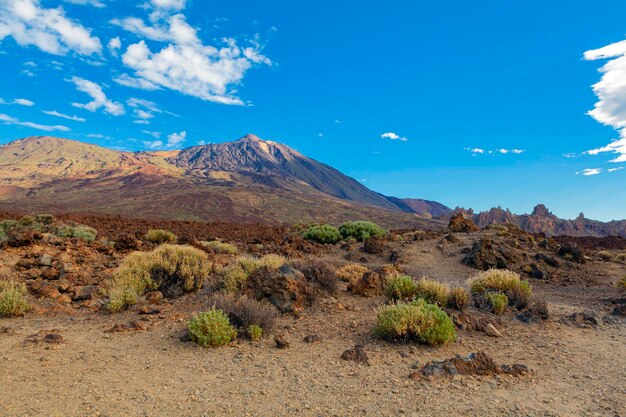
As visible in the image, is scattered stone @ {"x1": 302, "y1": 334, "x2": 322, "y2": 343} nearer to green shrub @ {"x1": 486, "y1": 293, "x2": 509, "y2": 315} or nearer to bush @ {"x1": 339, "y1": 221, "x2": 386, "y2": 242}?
green shrub @ {"x1": 486, "y1": 293, "x2": 509, "y2": 315}

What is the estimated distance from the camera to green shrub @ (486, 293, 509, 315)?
872cm

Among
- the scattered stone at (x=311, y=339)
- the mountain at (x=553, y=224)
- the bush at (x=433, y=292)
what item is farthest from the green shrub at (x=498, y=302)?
the mountain at (x=553, y=224)

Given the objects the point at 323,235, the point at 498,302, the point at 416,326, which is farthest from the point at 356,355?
the point at 323,235

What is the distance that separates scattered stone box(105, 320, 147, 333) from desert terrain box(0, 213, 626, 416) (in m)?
0.02

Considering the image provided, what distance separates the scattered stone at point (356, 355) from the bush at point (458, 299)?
3477 millimetres

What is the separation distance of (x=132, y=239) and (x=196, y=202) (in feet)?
234

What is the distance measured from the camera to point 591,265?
17.7 m

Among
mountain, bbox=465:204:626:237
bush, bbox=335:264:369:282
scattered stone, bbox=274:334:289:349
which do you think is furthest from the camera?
mountain, bbox=465:204:626:237

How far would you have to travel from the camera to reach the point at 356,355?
602 centimetres

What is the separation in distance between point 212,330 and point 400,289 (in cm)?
471

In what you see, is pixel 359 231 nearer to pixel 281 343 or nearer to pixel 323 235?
pixel 323 235

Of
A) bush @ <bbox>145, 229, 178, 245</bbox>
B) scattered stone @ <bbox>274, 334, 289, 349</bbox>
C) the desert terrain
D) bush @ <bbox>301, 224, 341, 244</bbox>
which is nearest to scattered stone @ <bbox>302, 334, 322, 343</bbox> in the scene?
the desert terrain

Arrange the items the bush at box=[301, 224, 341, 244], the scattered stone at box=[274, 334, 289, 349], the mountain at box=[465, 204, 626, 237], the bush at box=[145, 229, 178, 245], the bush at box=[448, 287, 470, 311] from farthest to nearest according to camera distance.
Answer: the mountain at box=[465, 204, 626, 237]
the bush at box=[301, 224, 341, 244]
the bush at box=[145, 229, 178, 245]
the bush at box=[448, 287, 470, 311]
the scattered stone at box=[274, 334, 289, 349]

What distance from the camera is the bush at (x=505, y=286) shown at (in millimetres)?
9219
